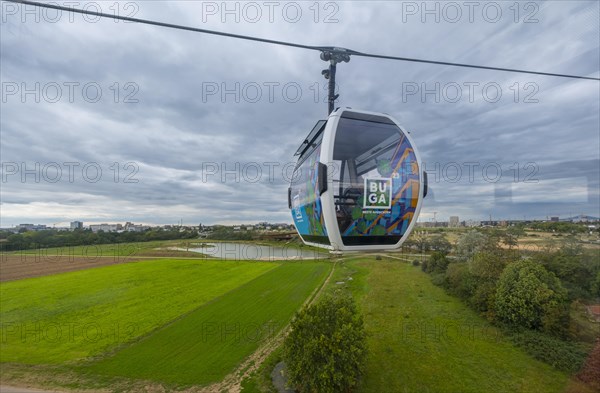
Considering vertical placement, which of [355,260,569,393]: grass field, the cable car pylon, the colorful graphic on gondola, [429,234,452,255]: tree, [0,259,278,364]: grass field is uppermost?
the cable car pylon

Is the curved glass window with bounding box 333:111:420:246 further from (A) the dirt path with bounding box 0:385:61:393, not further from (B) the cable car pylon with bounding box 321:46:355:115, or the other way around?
(A) the dirt path with bounding box 0:385:61:393

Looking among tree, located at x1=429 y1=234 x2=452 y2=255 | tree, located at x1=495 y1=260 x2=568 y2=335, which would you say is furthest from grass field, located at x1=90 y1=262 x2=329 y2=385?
tree, located at x1=429 y1=234 x2=452 y2=255

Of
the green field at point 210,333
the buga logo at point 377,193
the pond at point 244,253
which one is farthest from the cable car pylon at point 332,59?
the pond at point 244,253

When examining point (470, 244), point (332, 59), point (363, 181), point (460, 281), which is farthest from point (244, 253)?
point (363, 181)

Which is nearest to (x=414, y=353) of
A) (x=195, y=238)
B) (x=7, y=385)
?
(x=7, y=385)

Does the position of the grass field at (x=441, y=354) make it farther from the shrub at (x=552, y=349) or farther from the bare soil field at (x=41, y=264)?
the bare soil field at (x=41, y=264)

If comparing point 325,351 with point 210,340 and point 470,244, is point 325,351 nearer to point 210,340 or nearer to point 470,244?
point 210,340

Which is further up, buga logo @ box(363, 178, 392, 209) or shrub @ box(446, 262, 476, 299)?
buga logo @ box(363, 178, 392, 209)
